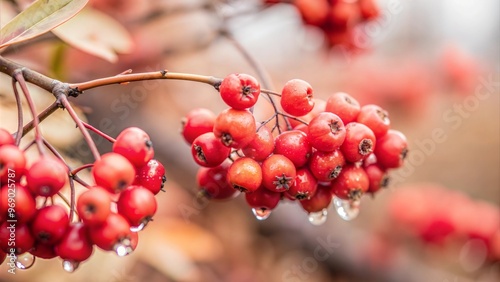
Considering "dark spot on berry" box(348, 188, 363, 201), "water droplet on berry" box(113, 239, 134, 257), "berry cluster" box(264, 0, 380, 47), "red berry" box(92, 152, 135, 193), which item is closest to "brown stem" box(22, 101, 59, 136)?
"red berry" box(92, 152, 135, 193)

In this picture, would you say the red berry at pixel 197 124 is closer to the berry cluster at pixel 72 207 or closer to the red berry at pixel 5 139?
the berry cluster at pixel 72 207

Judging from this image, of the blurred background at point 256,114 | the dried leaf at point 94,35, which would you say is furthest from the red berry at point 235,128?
the dried leaf at point 94,35

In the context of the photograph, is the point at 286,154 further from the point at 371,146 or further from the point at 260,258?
the point at 260,258

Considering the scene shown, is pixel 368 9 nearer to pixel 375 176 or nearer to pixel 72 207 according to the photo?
pixel 375 176

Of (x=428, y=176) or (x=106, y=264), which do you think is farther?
(x=428, y=176)

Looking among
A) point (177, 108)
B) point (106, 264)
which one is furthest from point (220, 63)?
point (106, 264)

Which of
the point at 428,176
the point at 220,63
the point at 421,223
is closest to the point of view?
the point at 421,223
